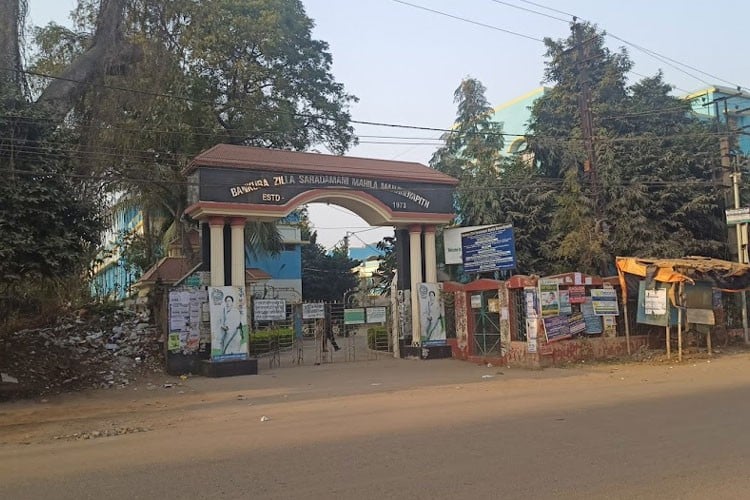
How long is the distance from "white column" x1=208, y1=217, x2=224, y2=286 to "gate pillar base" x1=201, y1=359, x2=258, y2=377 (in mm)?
2206

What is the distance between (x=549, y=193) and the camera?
2573 centimetres

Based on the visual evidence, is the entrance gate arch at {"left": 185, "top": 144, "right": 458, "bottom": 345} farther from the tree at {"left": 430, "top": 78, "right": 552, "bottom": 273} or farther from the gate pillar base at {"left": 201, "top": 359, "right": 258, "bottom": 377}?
the tree at {"left": 430, "top": 78, "right": 552, "bottom": 273}

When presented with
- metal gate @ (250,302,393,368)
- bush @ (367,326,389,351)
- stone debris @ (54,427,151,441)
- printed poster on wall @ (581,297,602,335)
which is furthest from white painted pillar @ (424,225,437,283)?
stone debris @ (54,427,151,441)

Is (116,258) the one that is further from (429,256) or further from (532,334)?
(532,334)

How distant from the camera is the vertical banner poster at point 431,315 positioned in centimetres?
1978

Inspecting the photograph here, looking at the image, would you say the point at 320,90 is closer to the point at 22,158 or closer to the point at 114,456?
the point at 22,158

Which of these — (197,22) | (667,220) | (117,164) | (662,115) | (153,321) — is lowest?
(153,321)

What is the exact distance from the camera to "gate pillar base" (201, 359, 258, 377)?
16578 millimetres

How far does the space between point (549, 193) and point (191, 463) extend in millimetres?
21552

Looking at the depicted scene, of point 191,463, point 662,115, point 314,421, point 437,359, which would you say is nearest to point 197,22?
point 437,359

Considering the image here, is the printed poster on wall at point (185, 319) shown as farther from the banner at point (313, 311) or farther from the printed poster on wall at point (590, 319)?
the printed poster on wall at point (590, 319)

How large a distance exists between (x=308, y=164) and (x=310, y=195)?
98cm

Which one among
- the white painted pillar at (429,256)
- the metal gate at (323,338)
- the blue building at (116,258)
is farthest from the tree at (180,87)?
the white painted pillar at (429,256)

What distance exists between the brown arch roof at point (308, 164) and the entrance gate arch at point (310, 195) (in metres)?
0.03
